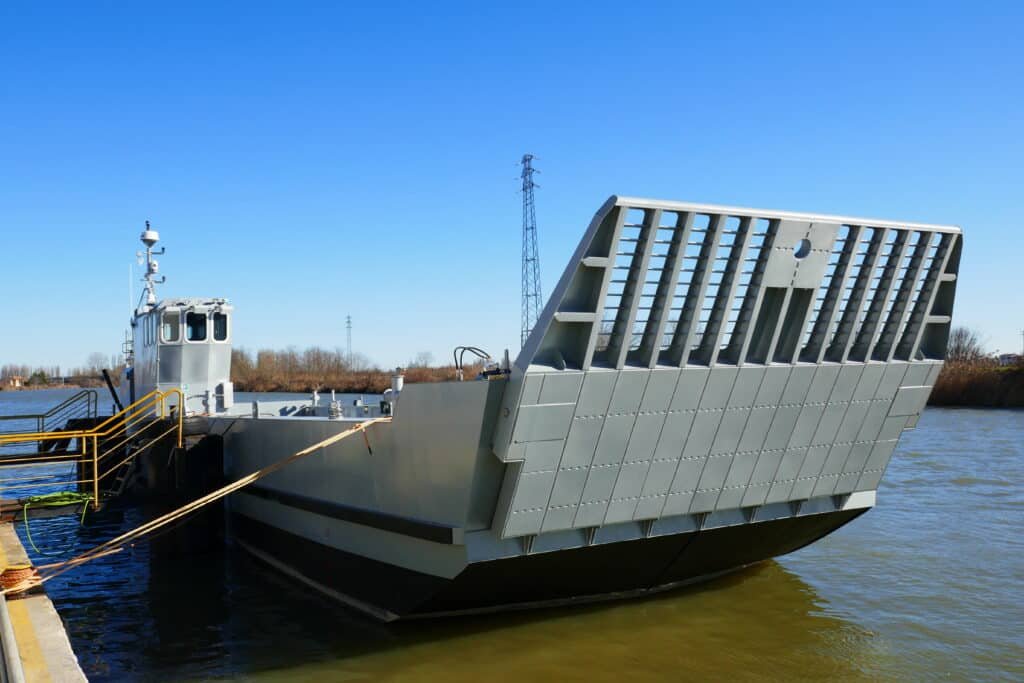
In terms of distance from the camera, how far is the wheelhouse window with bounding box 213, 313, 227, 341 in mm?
16172

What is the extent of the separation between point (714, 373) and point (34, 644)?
6265mm

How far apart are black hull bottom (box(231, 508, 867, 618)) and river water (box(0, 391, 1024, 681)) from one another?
23cm

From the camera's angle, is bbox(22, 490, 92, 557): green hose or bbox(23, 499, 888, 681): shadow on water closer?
bbox(23, 499, 888, 681): shadow on water

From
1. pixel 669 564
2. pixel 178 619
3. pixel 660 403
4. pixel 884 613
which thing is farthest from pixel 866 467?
pixel 178 619

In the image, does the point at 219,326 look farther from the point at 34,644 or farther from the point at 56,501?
the point at 34,644

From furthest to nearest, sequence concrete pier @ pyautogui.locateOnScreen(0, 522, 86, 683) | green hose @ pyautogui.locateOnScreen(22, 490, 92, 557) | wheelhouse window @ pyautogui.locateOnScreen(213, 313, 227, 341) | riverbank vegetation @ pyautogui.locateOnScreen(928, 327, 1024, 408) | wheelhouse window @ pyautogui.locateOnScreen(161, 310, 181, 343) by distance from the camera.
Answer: riverbank vegetation @ pyautogui.locateOnScreen(928, 327, 1024, 408), wheelhouse window @ pyautogui.locateOnScreen(213, 313, 227, 341), wheelhouse window @ pyautogui.locateOnScreen(161, 310, 181, 343), green hose @ pyautogui.locateOnScreen(22, 490, 92, 557), concrete pier @ pyautogui.locateOnScreen(0, 522, 86, 683)

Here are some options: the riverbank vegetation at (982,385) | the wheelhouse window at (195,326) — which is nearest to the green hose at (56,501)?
the wheelhouse window at (195,326)

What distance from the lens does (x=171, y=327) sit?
1594 cm

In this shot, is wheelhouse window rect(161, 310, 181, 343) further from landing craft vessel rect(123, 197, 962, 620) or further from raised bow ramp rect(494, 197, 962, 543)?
raised bow ramp rect(494, 197, 962, 543)

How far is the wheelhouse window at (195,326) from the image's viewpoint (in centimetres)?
1591

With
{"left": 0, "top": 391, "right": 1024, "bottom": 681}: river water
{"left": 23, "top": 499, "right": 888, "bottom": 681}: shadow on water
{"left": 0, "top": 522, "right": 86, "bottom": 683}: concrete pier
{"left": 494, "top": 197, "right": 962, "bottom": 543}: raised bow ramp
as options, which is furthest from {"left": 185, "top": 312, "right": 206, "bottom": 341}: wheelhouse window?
{"left": 494, "top": 197, "right": 962, "bottom": 543}: raised bow ramp

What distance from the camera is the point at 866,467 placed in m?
9.84

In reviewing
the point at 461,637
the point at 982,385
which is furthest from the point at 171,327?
the point at 982,385

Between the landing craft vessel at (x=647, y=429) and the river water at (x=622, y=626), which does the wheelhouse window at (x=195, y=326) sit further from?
the landing craft vessel at (x=647, y=429)
